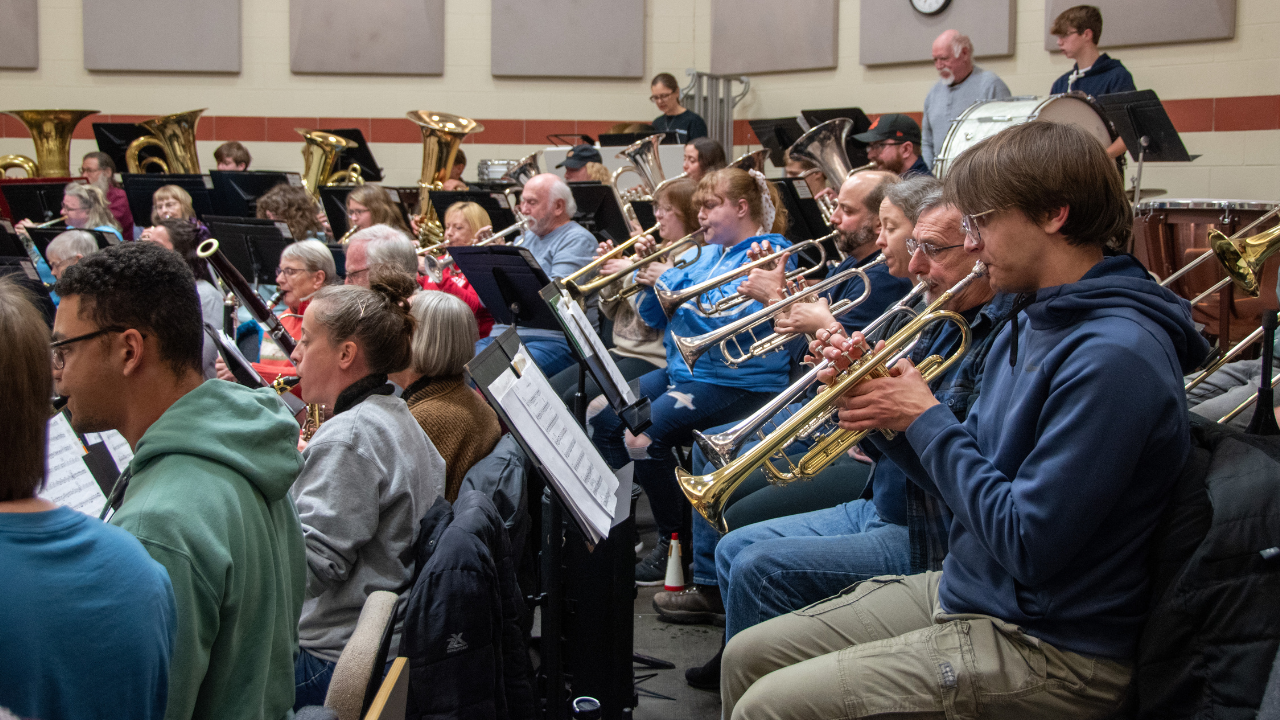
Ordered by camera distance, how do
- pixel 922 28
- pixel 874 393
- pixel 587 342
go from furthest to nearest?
pixel 922 28
pixel 587 342
pixel 874 393

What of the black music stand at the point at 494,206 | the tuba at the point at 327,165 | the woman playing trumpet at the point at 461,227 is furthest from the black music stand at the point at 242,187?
the woman playing trumpet at the point at 461,227

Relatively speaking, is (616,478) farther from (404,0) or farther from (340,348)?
(404,0)

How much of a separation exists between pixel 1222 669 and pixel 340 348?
1905mm

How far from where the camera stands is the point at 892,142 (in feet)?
19.2

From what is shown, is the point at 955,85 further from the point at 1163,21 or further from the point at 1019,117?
the point at 1019,117

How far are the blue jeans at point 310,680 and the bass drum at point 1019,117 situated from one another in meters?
4.00

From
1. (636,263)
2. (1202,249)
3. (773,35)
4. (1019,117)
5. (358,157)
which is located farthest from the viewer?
(773,35)

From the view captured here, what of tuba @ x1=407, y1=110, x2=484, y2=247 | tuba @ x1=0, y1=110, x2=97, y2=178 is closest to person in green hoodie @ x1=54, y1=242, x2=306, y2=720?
tuba @ x1=407, y1=110, x2=484, y2=247

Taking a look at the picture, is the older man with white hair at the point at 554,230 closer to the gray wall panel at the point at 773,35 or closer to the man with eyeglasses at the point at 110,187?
the gray wall panel at the point at 773,35

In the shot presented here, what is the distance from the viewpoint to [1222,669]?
1.47 metres

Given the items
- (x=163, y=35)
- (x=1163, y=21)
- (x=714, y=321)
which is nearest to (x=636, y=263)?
(x=714, y=321)

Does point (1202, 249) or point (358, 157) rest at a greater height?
point (358, 157)

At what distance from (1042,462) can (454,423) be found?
1.65m

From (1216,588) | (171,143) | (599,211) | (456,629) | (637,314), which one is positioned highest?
(171,143)
